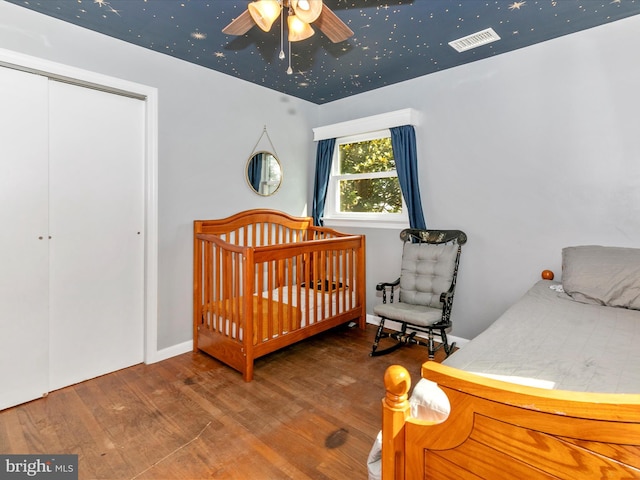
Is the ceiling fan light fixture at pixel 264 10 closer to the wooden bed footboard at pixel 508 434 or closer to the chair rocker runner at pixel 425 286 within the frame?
the wooden bed footboard at pixel 508 434

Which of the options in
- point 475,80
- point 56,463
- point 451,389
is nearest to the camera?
point 451,389

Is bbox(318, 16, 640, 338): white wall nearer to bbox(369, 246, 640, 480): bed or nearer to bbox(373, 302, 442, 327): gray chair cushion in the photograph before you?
bbox(373, 302, 442, 327): gray chair cushion

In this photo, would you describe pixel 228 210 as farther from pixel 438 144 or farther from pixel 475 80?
pixel 475 80

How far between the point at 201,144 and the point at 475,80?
2.37 meters

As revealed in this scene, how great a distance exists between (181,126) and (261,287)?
1562 mm

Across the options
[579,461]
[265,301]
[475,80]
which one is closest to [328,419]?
[265,301]

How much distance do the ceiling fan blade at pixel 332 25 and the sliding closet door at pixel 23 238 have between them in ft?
6.10

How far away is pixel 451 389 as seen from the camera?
0.84 metres

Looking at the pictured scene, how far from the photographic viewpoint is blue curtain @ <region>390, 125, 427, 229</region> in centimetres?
314

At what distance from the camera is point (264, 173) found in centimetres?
350

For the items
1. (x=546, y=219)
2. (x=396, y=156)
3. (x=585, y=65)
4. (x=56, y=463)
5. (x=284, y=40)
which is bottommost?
(x=56, y=463)

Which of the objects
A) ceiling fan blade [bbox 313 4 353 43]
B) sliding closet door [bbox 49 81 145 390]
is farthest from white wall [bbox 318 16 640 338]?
sliding closet door [bbox 49 81 145 390]
